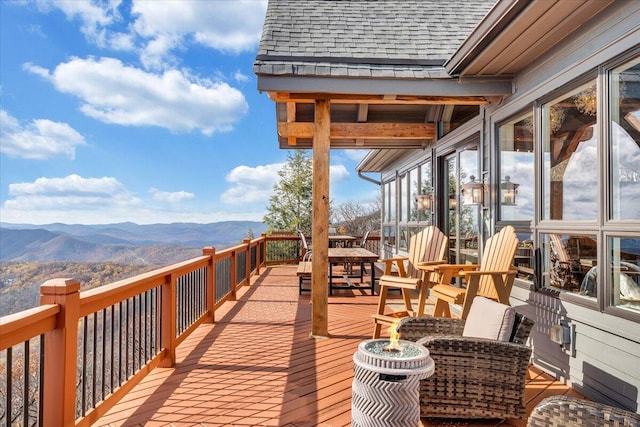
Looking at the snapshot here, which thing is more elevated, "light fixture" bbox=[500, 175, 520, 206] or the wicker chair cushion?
"light fixture" bbox=[500, 175, 520, 206]

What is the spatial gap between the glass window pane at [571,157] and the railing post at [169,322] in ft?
10.4

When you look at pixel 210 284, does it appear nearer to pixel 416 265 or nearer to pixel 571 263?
pixel 416 265

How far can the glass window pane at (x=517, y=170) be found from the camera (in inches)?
147

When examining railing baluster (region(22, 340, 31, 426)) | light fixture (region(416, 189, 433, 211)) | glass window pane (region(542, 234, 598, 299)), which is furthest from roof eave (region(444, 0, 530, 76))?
railing baluster (region(22, 340, 31, 426))

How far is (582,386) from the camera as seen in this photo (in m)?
2.85

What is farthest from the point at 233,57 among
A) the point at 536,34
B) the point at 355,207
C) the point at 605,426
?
the point at 605,426

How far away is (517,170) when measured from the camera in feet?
13.0

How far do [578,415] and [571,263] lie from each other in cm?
195

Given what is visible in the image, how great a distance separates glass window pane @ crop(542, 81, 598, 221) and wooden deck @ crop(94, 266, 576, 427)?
1310 mm

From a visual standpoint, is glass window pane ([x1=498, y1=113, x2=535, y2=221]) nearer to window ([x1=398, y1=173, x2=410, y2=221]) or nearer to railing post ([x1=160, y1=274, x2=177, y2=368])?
Answer: railing post ([x1=160, y1=274, x2=177, y2=368])

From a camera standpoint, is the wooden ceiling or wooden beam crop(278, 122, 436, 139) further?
wooden beam crop(278, 122, 436, 139)

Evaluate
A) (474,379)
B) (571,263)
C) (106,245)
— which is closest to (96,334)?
(474,379)

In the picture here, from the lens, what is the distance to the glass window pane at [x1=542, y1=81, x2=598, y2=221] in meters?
2.89

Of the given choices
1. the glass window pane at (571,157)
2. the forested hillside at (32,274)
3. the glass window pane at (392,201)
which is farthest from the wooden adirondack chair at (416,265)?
the forested hillside at (32,274)
